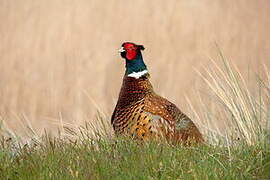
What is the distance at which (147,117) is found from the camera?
4.70 m

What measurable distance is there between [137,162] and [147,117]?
20.4 inches

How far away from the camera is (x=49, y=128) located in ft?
22.2

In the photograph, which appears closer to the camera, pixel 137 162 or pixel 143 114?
pixel 137 162

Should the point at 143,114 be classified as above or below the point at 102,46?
below

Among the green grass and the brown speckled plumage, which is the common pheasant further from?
the green grass

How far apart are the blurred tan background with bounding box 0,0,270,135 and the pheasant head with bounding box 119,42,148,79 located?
1.97m

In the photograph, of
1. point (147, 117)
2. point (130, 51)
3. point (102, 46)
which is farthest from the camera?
point (102, 46)

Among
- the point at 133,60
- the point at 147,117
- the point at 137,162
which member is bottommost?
the point at 137,162

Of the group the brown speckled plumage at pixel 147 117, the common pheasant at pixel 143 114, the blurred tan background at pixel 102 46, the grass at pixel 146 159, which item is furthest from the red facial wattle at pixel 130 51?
the blurred tan background at pixel 102 46

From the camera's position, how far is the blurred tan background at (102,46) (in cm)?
702

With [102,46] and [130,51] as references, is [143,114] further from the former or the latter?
[102,46]

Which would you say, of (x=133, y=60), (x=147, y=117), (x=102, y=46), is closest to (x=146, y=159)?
(x=147, y=117)

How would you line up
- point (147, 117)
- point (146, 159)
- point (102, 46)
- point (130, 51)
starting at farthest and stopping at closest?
point (102, 46), point (130, 51), point (147, 117), point (146, 159)

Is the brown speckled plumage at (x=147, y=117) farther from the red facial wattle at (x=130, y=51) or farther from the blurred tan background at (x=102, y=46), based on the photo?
the blurred tan background at (x=102, y=46)
